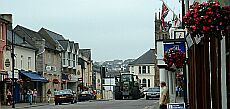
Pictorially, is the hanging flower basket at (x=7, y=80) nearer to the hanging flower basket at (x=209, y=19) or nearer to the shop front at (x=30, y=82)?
the shop front at (x=30, y=82)

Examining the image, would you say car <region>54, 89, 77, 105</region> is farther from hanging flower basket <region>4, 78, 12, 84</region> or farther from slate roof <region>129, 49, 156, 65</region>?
slate roof <region>129, 49, 156, 65</region>

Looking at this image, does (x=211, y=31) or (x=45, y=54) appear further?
(x=45, y=54)

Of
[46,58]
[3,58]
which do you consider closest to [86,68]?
[46,58]

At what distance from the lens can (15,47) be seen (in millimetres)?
63250

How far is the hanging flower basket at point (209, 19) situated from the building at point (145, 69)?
128 metres

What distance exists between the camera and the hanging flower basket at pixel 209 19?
Answer: 9.21 metres

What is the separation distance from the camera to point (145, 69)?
14100 cm

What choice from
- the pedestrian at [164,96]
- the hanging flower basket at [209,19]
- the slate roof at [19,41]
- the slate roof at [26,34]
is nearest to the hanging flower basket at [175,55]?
the pedestrian at [164,96]

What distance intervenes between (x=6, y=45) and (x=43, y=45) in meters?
15.8

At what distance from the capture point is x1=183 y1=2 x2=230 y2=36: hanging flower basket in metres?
9.21

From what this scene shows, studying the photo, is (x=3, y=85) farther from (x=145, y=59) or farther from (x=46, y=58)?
(x=145, y=59)

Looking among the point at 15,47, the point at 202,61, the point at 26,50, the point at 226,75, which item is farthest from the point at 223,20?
the point at 26,50

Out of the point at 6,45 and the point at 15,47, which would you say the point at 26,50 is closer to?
the point at 15,47

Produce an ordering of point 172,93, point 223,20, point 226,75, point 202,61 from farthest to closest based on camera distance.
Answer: point 172,93, point 202,61, point 226,75, point 223,20
